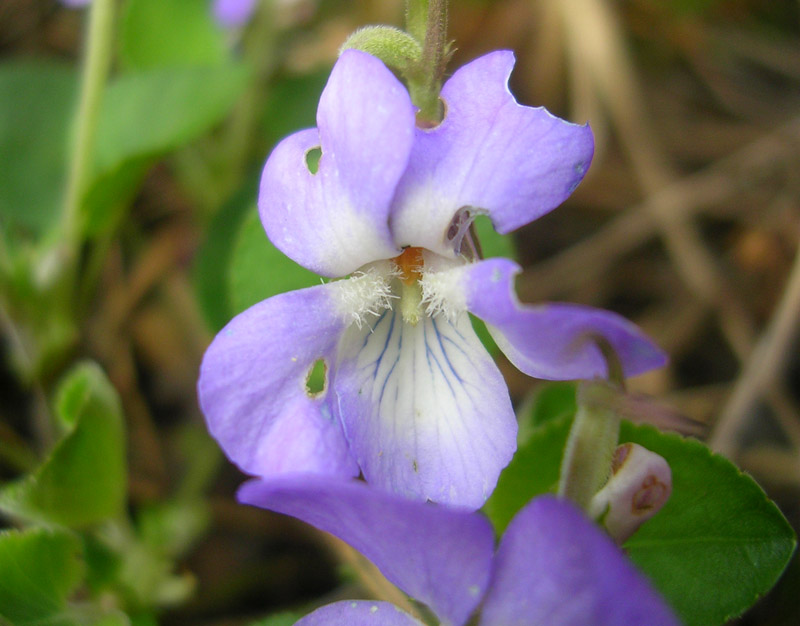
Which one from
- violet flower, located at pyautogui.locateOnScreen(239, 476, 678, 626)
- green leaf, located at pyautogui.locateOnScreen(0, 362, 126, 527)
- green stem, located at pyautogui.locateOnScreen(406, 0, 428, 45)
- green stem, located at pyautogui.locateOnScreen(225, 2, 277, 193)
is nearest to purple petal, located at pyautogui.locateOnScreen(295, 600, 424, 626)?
violet flower, located at pyautogui.locateOnScreen(239, 476, 678, 626)

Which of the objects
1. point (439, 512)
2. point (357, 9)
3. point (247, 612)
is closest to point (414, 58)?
point (439, 512)

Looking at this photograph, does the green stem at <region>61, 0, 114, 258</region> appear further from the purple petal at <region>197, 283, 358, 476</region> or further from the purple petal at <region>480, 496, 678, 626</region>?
the purple petal at <region>480, 496, 678, 626</region>

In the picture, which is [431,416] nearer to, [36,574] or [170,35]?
[36,574]

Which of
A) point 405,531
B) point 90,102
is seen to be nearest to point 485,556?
point 405,531

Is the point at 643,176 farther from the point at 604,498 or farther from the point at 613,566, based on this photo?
the point at 613,566

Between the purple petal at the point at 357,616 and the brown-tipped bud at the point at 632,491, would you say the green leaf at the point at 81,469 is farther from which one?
the brown-tipped bud at the point at 632,491

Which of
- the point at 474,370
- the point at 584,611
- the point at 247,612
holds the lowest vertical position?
the point at 247,612
